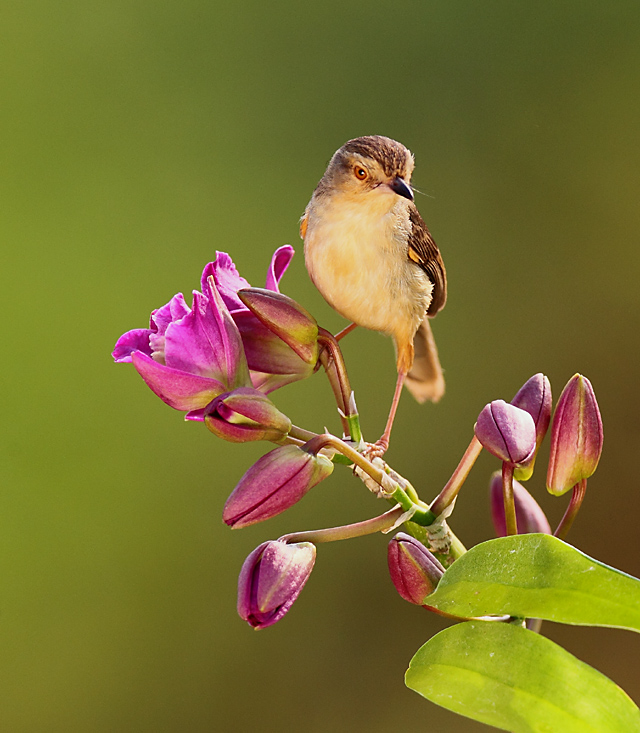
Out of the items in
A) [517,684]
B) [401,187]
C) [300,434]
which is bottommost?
[517,684]

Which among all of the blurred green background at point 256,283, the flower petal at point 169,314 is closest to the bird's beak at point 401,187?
the flower petal at point 169,314

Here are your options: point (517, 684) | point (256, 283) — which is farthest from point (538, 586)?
point (256, 283)

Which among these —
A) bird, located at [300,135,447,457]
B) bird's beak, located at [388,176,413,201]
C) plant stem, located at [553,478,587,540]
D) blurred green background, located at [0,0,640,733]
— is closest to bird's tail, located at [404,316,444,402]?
bird, located at [300,135,447,457]

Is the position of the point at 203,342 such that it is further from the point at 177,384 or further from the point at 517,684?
the point at 517,684

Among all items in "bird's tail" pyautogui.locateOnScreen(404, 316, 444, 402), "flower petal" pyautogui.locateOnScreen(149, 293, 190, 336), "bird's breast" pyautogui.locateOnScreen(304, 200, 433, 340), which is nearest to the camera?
"flower petal" pyautogui.locateOnScreen(149, 293, 190, 336)

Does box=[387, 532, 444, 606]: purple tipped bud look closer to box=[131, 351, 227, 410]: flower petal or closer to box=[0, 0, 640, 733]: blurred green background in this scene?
box=[131, 351, 227, 410]: flower petal

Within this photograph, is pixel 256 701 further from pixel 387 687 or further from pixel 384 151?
pixel 384 151

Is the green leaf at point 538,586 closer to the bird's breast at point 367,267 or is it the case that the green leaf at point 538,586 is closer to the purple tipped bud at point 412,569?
the purple tipped bud at point 412,569
